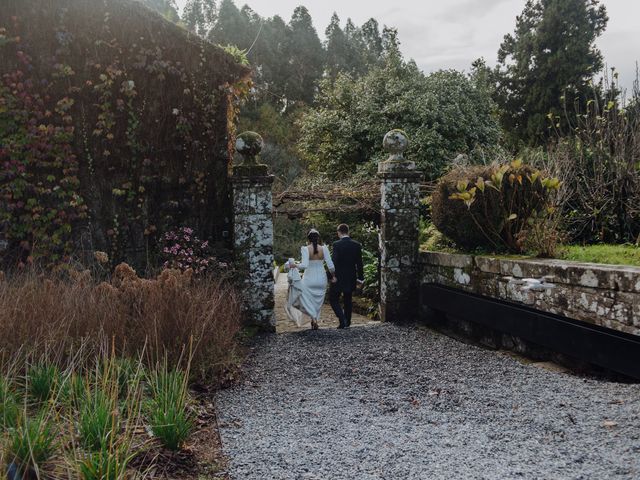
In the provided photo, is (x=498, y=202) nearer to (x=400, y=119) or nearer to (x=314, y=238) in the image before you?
(x=314, y=238)

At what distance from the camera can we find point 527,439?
12.6ft

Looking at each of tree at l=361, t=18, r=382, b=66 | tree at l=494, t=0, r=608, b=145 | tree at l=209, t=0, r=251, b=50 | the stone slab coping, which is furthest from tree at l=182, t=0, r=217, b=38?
the stone slab coping

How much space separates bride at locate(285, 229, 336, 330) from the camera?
8.48m

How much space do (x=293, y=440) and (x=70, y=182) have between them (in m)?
5.43

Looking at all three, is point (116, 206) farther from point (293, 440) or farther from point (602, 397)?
point (602, 397)

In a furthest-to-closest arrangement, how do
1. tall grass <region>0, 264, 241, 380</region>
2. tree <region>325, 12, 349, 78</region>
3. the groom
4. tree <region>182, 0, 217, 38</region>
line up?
1. tree <region>182, 0, 217, 38</region>
2. tree <region>325, 12, 349, 78</region>
3. the groom
4. tall grass <region>0, 264, 241, 380</region>

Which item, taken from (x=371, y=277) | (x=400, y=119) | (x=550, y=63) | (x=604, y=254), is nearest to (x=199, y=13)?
(x=550, y=63)

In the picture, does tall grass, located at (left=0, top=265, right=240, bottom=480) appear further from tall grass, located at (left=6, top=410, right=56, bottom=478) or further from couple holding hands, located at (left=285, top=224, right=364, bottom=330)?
couple holding hands, located at (left=285, top=224, right=364, bottom=330)

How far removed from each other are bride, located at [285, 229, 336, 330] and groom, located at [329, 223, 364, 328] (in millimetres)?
156

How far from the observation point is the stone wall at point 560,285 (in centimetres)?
520

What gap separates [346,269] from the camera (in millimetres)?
8727

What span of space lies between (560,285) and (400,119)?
10551mm

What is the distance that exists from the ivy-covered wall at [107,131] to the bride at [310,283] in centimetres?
123

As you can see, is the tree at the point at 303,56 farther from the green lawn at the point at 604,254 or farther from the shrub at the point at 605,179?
the green lawn at the point at 604,254
